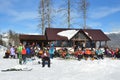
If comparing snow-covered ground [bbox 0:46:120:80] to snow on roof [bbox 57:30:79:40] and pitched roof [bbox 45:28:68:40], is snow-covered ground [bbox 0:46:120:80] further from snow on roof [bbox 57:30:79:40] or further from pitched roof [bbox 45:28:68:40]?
snow on roof [bbox 57:30:79:40]

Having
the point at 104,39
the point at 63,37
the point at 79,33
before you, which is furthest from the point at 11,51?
the point at 104,39

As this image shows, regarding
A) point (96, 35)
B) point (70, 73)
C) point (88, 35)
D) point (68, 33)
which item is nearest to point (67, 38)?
point (68, 33)

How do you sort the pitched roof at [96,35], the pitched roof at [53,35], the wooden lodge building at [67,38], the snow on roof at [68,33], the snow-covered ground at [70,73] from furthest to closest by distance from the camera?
1. the pitched roof at [96,35]
2. the snow on roof at [68,33]
3. the wooden lodge building at [67,38]
4. the pitched roof at [53,35]
5. the snow-covered ground at [70,73]

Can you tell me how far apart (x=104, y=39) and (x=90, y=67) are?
62.8ft

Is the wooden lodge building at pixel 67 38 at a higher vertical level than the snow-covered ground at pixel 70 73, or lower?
higher

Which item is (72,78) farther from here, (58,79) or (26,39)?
(26,39)

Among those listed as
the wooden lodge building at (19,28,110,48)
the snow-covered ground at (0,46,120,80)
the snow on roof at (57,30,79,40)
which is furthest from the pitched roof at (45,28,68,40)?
the snow-covered ground at (0,46,120,80)

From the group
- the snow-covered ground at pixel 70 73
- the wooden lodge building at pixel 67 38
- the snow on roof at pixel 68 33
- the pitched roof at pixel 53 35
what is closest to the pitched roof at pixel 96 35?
the wooden lodge building at pixel 67 38

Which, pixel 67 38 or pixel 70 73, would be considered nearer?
pixel 70 73

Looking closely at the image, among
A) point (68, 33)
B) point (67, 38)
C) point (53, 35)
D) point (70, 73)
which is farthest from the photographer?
point (68, 33)

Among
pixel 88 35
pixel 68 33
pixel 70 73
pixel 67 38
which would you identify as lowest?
pixel 70 73

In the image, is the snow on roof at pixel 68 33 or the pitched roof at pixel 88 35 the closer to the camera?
the pitched roof at pixel 88 35

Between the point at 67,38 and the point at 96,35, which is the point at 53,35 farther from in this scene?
the point at 96,35

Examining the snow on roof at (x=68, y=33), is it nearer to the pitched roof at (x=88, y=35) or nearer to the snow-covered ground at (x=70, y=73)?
the pitched roof at (x=88, y=35)
